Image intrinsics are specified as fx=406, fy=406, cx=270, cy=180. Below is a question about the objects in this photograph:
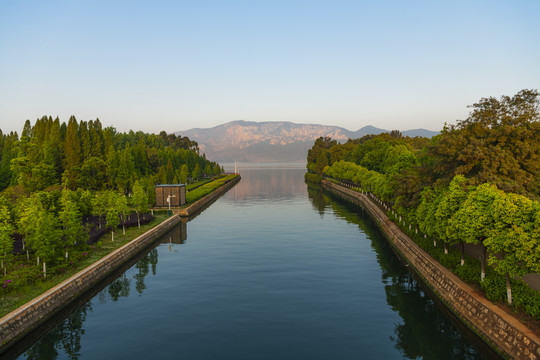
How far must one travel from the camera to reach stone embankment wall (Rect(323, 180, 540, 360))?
69.6 feet

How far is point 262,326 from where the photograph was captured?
28297 mm

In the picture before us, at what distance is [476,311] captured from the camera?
2669 cm

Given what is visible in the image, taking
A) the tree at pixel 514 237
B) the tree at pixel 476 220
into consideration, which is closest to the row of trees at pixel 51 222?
the tree at pixel 476 220

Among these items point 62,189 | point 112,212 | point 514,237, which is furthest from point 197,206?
point 514,237

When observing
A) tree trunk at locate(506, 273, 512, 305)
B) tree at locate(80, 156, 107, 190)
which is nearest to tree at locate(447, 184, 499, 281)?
tree trunk at locate(506, 273, 512, 305)

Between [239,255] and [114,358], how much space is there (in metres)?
26.4

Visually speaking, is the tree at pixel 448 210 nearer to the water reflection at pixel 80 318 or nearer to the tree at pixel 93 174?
the water reflection at pixel 80 318

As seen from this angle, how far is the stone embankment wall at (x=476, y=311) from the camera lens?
21222 millimetres

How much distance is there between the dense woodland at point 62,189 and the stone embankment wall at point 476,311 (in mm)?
32794

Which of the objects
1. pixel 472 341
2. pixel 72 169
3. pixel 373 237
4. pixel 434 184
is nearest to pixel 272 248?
pixel 373 237

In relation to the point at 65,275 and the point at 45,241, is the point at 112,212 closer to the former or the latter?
the point at 45,241

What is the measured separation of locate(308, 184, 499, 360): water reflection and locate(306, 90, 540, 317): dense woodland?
12.6ft

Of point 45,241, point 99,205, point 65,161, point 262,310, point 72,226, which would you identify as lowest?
point 262,310

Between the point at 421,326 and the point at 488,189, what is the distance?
37.3 feet
